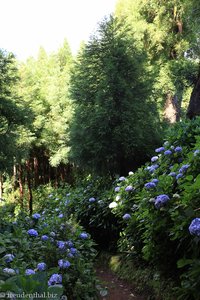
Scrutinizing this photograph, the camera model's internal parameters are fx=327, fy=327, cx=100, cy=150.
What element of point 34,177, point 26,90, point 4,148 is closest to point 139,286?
point 4,148

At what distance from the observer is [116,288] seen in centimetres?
387

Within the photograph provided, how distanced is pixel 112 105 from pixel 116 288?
382cm

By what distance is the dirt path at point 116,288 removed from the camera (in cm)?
352

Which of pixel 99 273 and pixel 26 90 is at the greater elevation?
pixel 26 90

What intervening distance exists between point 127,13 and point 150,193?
9.83m

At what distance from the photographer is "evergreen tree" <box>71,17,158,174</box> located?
6742mm

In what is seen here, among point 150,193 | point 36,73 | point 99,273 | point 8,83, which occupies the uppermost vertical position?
point 36,73

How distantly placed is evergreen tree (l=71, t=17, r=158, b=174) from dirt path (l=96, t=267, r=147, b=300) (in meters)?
2.92

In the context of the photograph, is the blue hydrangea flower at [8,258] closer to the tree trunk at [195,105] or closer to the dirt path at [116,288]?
the dirt path at [116,288]

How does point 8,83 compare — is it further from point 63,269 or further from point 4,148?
point 63,269

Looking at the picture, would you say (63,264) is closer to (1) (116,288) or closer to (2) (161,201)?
(2) (161,201)

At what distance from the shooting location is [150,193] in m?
3.38

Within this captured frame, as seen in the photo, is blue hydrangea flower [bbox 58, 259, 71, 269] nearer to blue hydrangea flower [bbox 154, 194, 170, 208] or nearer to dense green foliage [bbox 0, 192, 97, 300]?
dense green foliage [bbox 0, 192, 97, 300]

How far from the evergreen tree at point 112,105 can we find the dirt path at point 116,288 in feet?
9.58
